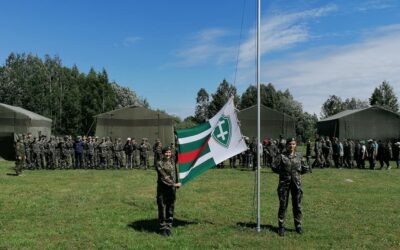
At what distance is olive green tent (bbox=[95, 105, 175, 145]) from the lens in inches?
1286

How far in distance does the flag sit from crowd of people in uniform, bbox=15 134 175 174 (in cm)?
1521

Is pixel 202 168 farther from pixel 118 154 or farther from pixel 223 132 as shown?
pixel 118 154

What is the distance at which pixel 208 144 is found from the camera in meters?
10.4

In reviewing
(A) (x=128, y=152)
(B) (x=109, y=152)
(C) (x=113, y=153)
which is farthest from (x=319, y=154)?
(B) (x=109, y=152)

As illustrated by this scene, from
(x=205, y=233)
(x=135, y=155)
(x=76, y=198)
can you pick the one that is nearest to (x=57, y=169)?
(x=135, y=155)

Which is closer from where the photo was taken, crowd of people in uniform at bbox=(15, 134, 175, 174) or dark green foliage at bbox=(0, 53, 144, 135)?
crowd of people in uniform at bbox=(15, 134, 175, 174)

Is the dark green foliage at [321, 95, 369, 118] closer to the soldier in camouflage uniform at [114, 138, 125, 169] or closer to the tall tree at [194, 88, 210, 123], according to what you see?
the tall tree at [194, 88, 210, 123]

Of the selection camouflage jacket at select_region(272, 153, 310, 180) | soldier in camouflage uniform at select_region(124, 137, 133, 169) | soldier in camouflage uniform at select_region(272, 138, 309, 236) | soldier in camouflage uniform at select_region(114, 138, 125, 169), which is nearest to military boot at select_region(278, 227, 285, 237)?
soldier in camouflage uniform at select_region(272, 138, 309, 236)

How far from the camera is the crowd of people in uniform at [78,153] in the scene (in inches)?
985

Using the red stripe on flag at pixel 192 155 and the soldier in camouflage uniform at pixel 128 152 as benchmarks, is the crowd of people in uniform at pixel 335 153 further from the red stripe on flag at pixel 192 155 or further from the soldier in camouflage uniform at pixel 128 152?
the red stripe on flag at pixel 192 155

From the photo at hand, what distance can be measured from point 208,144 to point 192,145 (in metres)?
0.39

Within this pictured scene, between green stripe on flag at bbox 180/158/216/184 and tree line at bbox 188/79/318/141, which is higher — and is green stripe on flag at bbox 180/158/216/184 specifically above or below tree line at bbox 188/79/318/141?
below

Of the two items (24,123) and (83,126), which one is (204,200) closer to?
(24,123)

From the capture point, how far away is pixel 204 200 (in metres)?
14.3
